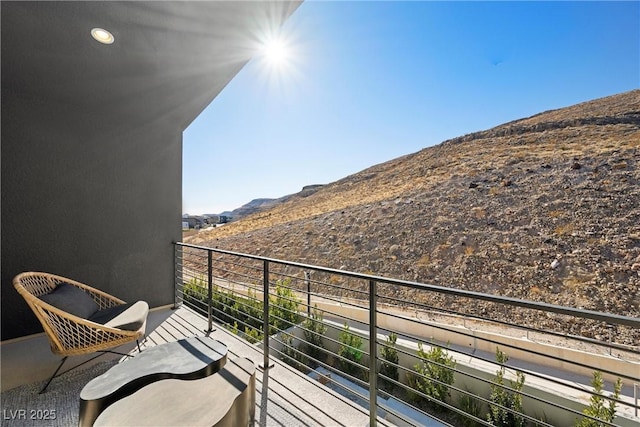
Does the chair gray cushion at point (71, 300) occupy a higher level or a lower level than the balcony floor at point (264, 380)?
higher

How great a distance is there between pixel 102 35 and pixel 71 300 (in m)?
2.10

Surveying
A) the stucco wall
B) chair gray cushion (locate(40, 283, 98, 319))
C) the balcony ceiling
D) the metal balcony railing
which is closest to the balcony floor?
the metal balcony railing

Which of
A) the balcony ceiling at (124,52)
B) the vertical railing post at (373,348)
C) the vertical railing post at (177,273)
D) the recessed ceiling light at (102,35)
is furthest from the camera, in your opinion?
the vertical railing post at (177,273)

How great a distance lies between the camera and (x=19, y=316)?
8.87ft

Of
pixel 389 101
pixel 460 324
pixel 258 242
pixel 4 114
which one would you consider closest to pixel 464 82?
pixel 389 101

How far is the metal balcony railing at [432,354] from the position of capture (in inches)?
62.7

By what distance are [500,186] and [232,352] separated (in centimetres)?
920

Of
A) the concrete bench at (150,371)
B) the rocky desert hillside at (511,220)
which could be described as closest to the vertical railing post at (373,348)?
the concrete bench at (150,371)

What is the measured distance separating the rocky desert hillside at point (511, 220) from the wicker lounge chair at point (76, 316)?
6018 millimetres

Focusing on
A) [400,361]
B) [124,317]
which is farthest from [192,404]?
[400,361]

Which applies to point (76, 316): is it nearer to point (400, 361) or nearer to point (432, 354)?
point (432, 354)

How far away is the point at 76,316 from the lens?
2225 mm

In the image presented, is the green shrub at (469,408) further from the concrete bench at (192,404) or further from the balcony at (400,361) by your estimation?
the concrete bench at (192,404)

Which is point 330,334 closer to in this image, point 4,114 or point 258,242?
point 4,114
